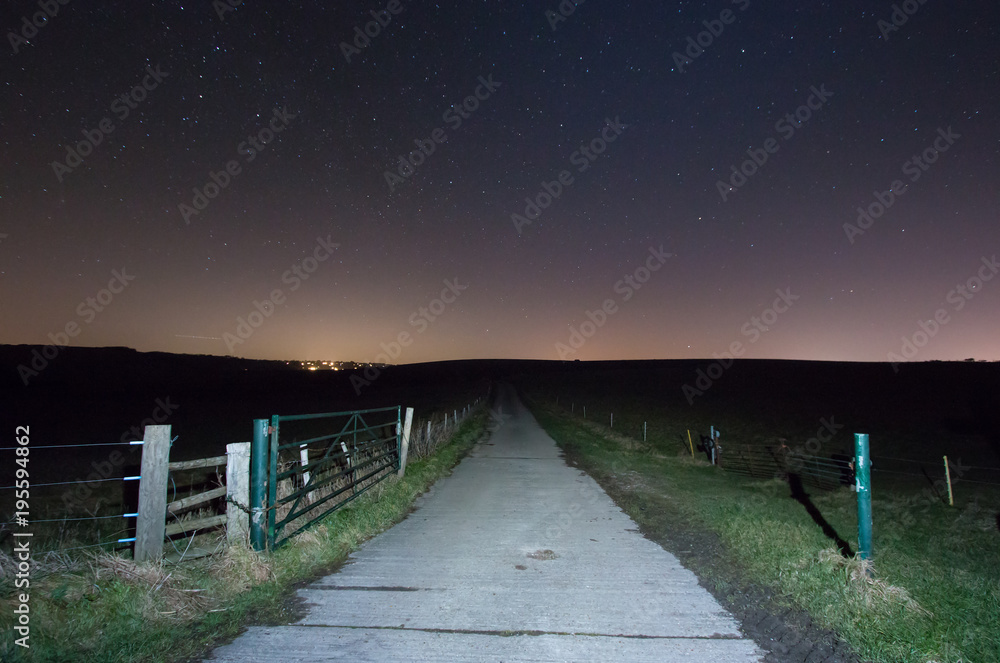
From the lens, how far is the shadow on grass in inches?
249


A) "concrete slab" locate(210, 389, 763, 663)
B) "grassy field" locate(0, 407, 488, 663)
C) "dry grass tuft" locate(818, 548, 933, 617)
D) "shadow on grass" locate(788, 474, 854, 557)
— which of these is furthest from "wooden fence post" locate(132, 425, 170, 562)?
"shadow on grass" locate(788, 474, 854, 557)

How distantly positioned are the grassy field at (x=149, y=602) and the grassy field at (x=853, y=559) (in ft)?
14.4

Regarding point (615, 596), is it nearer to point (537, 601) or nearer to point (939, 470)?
point (537, 601)

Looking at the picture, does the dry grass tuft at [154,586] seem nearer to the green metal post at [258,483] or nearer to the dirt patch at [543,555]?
the green metal post at [258,483]

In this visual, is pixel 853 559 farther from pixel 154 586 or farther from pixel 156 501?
pixel 156 501

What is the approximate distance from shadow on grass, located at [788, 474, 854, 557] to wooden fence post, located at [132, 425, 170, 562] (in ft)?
22.6

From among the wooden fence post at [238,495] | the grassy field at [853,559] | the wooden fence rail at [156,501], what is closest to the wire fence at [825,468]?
the grassy field at [853,559]

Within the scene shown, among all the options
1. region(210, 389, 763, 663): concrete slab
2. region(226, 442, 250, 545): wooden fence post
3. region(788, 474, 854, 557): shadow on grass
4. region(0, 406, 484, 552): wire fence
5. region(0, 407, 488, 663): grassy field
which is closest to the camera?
region(0, 407, 488, 663): grassy field

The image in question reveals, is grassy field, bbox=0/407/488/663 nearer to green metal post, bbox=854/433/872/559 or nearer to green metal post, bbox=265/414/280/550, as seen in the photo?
green metal post, bbox=265/414/280/550

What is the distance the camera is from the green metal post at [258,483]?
529 centimetres

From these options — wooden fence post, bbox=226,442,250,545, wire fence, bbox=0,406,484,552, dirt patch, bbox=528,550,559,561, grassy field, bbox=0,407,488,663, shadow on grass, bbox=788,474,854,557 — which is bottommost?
wire fence, bbox=0,406,484,552

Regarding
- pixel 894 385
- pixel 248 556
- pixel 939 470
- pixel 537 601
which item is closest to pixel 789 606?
pixel 537 601

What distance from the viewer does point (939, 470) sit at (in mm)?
16906

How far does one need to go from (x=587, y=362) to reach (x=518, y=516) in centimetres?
18698
